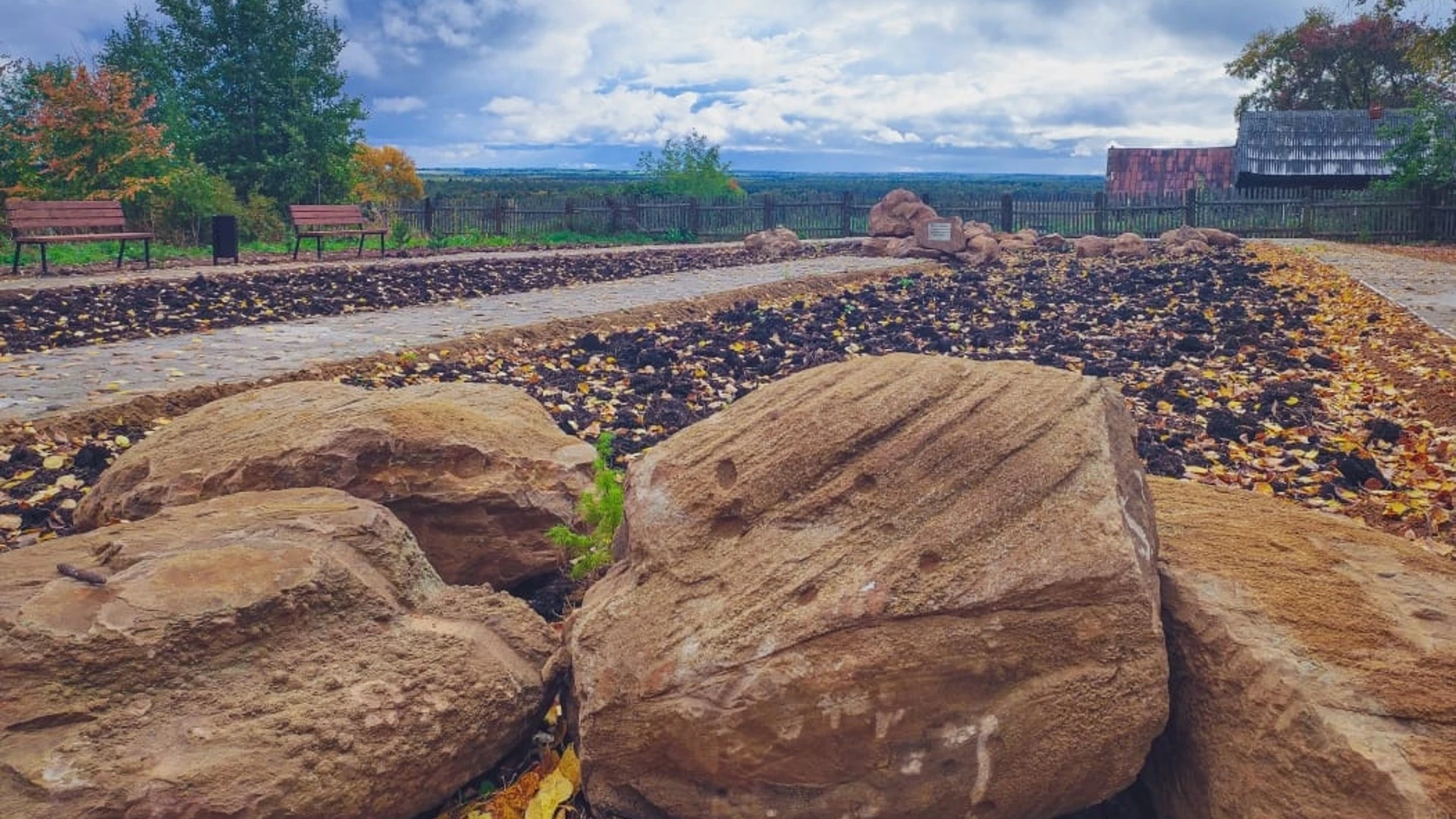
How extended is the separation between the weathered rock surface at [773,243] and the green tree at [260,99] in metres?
11.7

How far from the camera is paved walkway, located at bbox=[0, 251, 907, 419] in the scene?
6516 mm

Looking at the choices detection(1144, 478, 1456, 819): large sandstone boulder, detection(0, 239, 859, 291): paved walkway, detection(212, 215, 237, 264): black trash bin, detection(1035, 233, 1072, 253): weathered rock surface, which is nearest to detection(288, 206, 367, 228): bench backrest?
detection(0, 239, 859, 291): paved walkway

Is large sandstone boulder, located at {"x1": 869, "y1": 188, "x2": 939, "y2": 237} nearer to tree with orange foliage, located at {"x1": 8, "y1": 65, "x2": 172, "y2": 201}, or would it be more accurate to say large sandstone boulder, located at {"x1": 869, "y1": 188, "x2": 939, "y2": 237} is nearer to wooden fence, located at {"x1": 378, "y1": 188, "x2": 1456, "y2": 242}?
wooden fence, located at {"x1": 378, "y1": 188, "x2": 1456, "y2": 242}

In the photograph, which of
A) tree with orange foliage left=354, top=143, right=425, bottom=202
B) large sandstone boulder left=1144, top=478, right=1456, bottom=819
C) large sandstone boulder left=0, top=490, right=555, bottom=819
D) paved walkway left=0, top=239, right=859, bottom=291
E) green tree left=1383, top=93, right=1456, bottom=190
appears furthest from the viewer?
tree with orange foliage left=354, top=143, right=425, bottom=202

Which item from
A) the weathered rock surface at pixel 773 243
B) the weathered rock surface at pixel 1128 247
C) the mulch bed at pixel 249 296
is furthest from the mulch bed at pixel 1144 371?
the weathered rock surface at pixel 773 243

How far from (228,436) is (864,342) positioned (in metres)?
6.39

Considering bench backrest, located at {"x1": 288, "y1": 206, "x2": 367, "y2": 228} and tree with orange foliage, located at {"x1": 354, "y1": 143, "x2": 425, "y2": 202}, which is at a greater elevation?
tree with orange foliage, located at {"x1": 354, "y1": 143, "x2": 425, "y2": 202}

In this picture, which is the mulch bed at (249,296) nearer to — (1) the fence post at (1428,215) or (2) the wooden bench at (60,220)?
(2) the wooden bench at (60,220)

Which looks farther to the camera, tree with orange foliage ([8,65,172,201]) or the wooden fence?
the wooden fence

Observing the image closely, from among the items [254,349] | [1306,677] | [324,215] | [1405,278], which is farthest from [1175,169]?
[1306,677]

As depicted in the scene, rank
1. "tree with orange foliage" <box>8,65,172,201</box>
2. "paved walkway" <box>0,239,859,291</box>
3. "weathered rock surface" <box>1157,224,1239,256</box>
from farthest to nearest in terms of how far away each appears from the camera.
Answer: "weathered rock surface" <box>1157,224,1239,256</box>
"tree with orange foliage" <box>8,65,172,201</box>
"paved walkway" <box>0,239,859,291</box>

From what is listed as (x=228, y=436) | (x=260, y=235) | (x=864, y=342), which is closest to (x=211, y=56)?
(x=260, y=235)

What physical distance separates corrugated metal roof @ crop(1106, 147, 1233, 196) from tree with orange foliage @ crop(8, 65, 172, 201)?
104 ft

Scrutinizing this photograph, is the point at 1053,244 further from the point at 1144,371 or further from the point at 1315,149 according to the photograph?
the point at 1144,371
